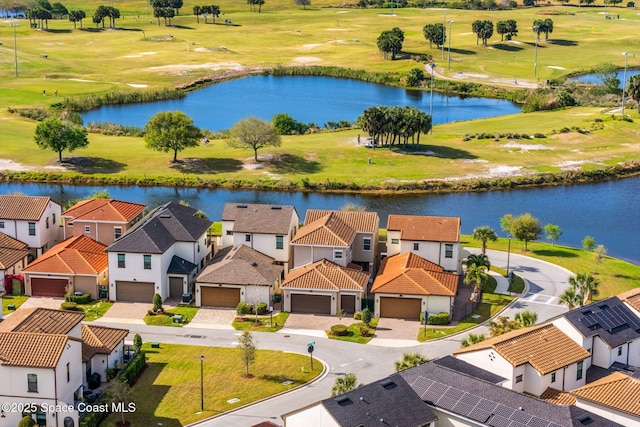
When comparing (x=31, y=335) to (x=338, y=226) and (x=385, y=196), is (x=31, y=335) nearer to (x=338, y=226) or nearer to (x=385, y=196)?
(x=338, y=226)

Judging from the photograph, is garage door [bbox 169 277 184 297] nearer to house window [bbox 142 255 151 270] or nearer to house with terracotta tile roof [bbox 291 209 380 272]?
house window [bbox 142 255 151 270]

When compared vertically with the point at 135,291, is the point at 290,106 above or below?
above

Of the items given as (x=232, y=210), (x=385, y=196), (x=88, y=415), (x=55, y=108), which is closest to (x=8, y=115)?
(x=55, y=108)

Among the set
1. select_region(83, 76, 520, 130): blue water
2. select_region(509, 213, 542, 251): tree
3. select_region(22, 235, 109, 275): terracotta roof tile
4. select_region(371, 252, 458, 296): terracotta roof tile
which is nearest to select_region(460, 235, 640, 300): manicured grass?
select_region(509, 213, 542, 251): tree

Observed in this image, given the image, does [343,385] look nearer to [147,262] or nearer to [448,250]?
[147,262]

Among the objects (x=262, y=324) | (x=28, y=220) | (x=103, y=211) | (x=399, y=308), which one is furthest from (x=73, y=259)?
(x=399, y=308)

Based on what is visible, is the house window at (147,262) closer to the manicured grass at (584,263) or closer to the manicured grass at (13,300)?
the manicured grass at (13,300)
